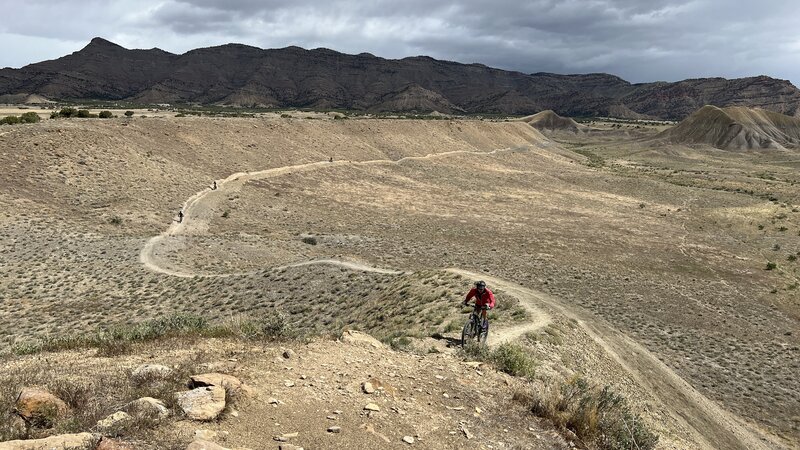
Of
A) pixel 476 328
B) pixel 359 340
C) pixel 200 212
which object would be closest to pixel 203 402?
pixel 359 340

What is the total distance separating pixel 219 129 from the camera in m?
65.0

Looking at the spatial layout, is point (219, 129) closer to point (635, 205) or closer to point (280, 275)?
point (280, 275)

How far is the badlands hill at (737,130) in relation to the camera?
146 m

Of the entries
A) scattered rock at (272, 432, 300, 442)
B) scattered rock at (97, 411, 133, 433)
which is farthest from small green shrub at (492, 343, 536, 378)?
scattered rock at (97, 411, 133, 433)

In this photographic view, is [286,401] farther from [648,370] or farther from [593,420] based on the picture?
[648,370]

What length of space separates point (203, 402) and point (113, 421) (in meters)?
1.29

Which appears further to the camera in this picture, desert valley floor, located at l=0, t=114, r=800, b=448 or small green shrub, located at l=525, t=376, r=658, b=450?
desert valley floor, located at l=0, t=114, r=800, b=448

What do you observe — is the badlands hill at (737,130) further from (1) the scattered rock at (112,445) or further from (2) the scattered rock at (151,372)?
(1) the scattered rock at (112,445)

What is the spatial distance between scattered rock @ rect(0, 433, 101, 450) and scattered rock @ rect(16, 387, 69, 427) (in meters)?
0.91

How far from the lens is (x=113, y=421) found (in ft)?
22.6

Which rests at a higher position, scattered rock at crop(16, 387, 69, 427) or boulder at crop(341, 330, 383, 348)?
scattered rock at crop(16, 387, 69, 427)

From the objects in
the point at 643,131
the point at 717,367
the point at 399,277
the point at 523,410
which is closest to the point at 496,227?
the point at 399,277

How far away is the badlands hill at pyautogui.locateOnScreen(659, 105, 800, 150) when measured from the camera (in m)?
146

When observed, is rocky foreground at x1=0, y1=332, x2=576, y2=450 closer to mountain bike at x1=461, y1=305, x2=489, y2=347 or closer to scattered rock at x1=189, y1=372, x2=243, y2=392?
scattered rock at x1=189, y1=372, x2=243, y2=392
